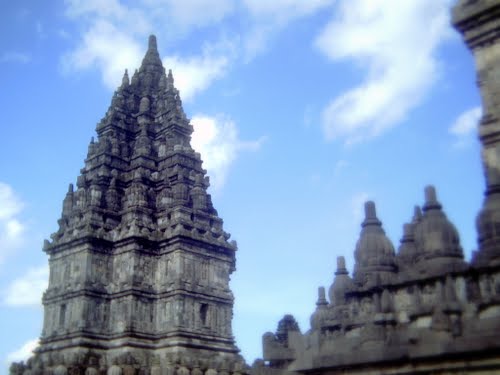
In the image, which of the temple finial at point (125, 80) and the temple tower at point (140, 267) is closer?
the temple tower at point (140, 267)

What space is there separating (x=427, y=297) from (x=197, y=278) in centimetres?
2374

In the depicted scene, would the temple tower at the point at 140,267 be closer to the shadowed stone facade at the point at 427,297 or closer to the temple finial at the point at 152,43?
the temple finial at the point at 152,43

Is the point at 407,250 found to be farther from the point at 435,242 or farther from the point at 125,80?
the point at 125,80

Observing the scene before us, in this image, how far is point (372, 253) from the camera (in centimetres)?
1408

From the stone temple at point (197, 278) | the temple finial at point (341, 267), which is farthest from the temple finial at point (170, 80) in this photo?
the temple finial at point (341, 267)

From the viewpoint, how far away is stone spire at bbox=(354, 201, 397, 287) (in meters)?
13.7

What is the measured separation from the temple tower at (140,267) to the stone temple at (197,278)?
9 centimetres

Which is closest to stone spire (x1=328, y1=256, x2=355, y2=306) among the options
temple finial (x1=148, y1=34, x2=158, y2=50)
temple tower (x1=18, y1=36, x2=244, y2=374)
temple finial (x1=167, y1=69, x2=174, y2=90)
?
temple tower (x1=18, y1=36, x2=244, y2=374)

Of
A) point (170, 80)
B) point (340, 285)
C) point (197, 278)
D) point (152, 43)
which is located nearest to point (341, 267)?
point (340, 285)

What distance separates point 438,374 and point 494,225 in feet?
10.3

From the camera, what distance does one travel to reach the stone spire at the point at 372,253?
1373cm

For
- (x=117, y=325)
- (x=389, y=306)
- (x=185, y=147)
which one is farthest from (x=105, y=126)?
(x=389, y=306)

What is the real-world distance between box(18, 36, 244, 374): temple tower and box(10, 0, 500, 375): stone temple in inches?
3.5

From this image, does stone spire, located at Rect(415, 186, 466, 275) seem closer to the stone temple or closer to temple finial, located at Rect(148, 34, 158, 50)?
the stone temple
